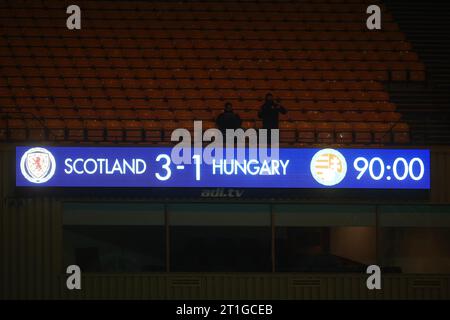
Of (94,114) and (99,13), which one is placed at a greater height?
(99,13)

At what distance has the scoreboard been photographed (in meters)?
17.7

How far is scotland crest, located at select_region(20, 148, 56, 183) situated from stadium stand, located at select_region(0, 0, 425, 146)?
61cm

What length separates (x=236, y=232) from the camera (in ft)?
59.6

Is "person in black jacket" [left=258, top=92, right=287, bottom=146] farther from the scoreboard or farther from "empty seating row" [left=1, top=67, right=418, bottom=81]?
"empty seating row" [left=1, top=67, right=418, bottom=81]

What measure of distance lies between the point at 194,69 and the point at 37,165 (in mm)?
5724

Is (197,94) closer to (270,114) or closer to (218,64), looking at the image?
(218,64)

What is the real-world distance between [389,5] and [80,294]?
12.6 metres

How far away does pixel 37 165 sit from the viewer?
17688mm

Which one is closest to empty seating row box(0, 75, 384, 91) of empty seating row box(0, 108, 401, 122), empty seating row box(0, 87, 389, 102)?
empty seating row box(0, 87, 389, 102)

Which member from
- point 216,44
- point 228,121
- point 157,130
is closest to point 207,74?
point 216,44
